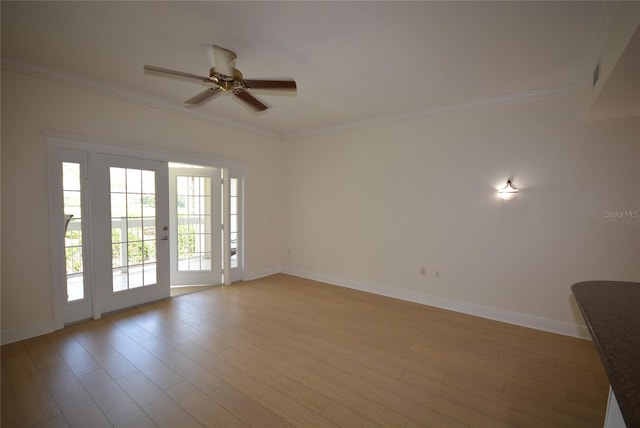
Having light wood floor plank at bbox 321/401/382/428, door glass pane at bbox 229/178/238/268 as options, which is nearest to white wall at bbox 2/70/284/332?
door glass pane at bbox 229/178/238/268

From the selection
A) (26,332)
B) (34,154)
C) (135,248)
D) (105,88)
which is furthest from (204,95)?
(26,332)

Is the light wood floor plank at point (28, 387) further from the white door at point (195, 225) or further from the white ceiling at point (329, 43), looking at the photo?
the white ceiling at point (329, 43)

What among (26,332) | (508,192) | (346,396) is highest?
(508,192)

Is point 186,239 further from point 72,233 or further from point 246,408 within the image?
point 246,408

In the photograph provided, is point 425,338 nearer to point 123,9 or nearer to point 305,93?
point 305,93

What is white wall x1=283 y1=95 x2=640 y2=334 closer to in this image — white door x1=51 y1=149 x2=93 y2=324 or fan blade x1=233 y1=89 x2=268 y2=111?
fan blade x1=233 y1=89 x2=268 y2=111

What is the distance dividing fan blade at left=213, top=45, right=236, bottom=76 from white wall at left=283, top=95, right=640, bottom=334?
2.65 meters

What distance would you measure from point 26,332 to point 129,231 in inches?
54.2

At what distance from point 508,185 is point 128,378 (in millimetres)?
4403

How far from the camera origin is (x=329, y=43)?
2.35 metres

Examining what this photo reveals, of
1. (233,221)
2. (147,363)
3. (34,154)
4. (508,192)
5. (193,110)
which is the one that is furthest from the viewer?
(233,221)

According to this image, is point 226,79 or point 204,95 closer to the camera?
point 226,79

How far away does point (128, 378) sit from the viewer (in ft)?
7.38

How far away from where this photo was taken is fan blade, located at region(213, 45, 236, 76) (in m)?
2.22
